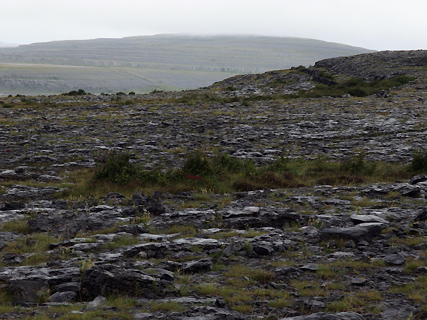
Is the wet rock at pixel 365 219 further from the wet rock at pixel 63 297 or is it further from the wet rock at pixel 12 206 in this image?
the wet rock at pixel 12 206

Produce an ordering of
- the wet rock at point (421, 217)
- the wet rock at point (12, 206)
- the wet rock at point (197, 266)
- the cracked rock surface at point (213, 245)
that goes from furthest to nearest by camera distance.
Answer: the wet rock at point (12, 206) → the wet rock at point (421, 217) → the wet rock at point (197, 266) → the cracked rock surface at point (213, 245)

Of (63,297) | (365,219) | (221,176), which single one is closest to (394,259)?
(365,219)

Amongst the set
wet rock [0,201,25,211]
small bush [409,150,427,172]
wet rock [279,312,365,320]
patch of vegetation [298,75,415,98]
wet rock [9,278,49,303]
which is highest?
patch of vegetation [298,75,415,98]

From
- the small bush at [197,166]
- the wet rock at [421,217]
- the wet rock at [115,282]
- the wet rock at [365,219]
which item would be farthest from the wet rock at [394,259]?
the small bush at [197,166]

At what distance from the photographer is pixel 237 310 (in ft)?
21.1

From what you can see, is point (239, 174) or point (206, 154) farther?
point (206, 154)

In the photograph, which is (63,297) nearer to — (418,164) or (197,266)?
(197,266)

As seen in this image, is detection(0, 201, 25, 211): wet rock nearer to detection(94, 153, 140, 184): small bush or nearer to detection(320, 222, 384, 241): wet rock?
detection(94, 153, 140, 184): small bush

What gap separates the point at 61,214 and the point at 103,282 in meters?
5.05

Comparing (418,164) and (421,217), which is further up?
(418,164)

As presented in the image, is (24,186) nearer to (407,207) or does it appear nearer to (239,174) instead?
(239,174)

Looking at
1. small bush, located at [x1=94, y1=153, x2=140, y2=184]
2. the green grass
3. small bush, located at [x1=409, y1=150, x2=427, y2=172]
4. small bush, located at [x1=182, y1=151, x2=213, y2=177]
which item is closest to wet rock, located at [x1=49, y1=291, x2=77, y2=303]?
the green grass

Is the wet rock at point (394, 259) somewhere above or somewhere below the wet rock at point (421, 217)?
below

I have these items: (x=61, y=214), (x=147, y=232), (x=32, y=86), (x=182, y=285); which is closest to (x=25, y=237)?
(x=61, y=214)
